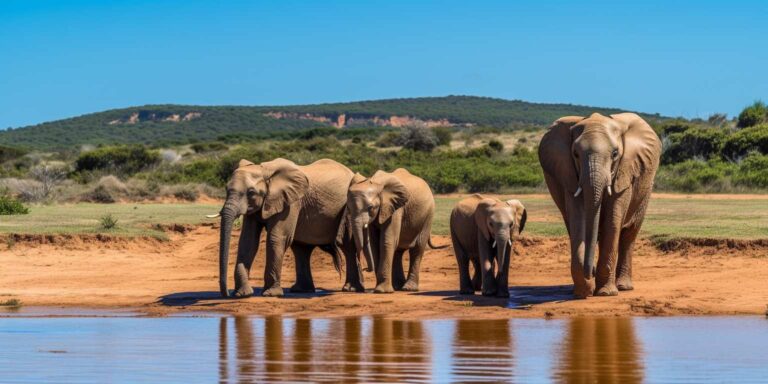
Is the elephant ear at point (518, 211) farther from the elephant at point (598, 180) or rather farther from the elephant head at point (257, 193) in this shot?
the elephant head at point (257, 193)

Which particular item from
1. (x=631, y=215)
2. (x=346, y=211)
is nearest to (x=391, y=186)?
(x=346, y=211)

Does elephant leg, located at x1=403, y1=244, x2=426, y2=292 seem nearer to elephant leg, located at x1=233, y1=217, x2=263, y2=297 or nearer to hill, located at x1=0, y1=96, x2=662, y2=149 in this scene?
A: elephant leg, located at x1=233, y1=217, x2=263, y2=297

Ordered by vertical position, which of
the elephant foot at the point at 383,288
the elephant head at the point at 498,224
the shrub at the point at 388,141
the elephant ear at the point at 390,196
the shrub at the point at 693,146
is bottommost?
the elephant foot at the point at 383,288

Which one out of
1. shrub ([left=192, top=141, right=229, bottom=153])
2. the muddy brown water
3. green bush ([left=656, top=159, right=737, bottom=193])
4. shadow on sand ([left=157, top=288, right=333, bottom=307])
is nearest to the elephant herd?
shadow on sand ([left=157, top=288, right=333, bottom=307])

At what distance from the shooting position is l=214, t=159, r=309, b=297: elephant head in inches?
762

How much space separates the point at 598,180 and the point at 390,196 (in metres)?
3.72

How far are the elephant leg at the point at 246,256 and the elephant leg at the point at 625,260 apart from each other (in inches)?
206

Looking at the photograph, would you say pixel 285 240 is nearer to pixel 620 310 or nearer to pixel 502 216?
pixel 502 216

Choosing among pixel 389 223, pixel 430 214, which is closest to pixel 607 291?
pixel 389 223

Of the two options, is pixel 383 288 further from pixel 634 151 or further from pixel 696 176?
pixel 696 176

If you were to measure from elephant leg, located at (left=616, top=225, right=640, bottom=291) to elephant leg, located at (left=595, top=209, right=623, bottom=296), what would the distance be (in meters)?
0.78

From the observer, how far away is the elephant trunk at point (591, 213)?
57.1 feet

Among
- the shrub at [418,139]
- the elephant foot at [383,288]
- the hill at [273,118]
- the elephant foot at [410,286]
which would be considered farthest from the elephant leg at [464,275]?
the hill at [273,118]

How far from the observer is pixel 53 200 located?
40.2m
